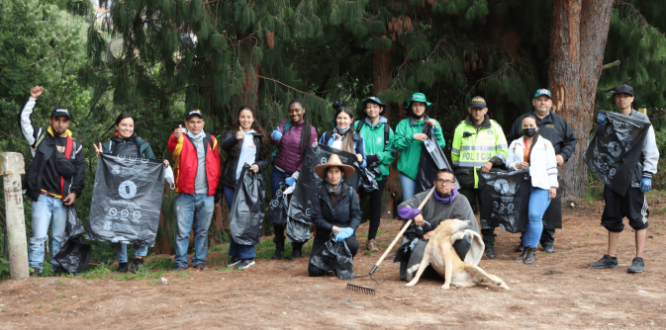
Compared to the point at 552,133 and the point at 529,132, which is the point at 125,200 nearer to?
the point at 529,132

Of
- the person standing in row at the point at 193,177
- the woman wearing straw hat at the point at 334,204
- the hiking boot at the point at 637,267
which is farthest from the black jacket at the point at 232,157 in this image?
the hiking boot at the point at 637,267

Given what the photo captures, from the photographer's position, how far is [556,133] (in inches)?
260

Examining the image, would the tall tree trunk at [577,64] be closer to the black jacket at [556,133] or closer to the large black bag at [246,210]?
the black jacket at [556,133]

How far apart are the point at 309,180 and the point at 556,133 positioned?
2849mm

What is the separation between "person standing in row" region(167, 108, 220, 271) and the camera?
618 centimetres

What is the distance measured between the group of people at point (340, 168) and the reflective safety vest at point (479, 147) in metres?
0.01

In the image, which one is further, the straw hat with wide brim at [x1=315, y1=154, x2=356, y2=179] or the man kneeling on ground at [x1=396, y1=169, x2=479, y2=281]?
the straw hat with wide brim at [x1=315, y1=154, x2=356, y2=179]

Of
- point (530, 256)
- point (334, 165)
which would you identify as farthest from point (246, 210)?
point (530, 256)

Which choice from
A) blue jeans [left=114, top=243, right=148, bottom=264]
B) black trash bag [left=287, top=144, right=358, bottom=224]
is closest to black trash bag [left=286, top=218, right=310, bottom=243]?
black trash bag [left=287, top=144, right=358, bottom=224]

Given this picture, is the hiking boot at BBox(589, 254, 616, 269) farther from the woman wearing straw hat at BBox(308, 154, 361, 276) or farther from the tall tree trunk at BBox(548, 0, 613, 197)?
the tall tree trunk at BBox(548, 0, 613, 197)

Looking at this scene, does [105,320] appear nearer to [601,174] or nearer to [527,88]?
[601,174]

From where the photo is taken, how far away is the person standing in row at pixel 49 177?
5.66 meters

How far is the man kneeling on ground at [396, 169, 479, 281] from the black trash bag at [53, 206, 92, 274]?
10.7 ft

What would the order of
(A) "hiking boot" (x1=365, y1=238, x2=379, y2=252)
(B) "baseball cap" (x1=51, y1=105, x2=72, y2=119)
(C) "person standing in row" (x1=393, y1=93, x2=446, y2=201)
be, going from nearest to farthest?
(B) "baseball cap" (x1=51, y1=105, x2=72, y2=119) → (C) "person standing in row" (x1=393, y1=93, x2=446, y2=201) → (A) "hiking boot" (x1=365, y1=238, x2=379, y2=252)
